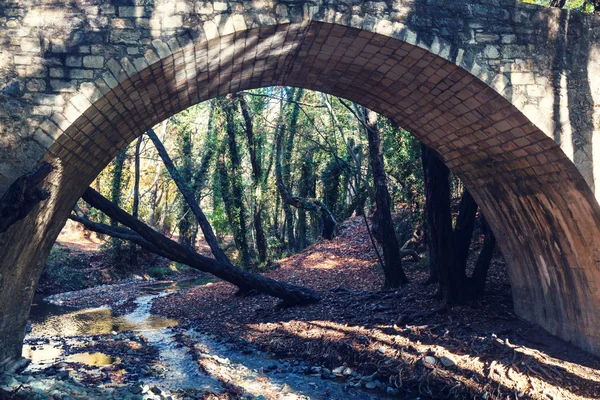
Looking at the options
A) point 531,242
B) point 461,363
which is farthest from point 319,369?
point 531,242

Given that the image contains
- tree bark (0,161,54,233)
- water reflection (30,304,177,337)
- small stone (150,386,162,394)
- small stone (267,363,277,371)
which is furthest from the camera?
water reflection (30,304,177,337)

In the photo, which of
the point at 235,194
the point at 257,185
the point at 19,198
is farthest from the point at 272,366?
the point at 257,185

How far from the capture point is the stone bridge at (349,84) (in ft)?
17.1

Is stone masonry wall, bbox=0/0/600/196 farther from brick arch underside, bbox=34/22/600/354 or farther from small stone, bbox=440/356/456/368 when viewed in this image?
small stone, bbox=440/356/456/368

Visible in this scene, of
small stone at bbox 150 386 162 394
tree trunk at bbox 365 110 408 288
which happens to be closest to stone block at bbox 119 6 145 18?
small stone at bbox 150 386 162 394

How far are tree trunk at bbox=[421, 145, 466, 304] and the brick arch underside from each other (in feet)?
3.80

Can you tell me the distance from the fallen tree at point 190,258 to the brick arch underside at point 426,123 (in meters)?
3.42

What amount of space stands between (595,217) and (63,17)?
612cm

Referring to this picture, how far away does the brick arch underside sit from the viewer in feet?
18.8

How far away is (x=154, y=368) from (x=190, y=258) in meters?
3.52

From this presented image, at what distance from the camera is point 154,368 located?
7.36 metres

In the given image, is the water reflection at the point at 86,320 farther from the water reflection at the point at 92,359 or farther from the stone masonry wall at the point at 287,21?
the stone masonry wall at the point at 287,21

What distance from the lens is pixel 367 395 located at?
252 inches

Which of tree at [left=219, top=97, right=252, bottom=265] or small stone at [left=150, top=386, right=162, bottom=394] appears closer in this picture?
small stone at [left=150, top=386, right=162, bottom=394]
